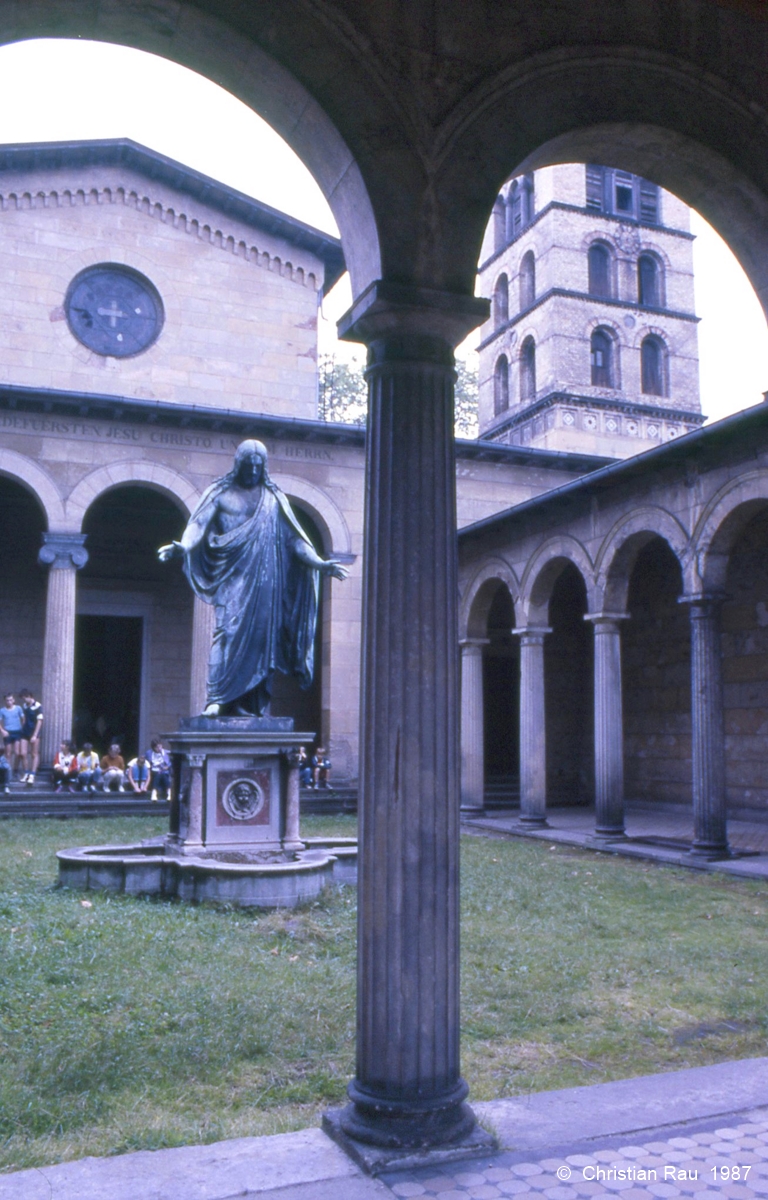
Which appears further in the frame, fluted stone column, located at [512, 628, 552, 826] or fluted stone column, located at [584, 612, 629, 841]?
fluted stone column, located at [512, 628, 552, 826]

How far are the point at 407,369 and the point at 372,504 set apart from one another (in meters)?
0.49

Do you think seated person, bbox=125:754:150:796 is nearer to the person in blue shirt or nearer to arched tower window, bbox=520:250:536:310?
the person in blue shirt

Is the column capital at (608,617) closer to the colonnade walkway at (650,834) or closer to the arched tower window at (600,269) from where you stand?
the colonnade walkway at (650,834)

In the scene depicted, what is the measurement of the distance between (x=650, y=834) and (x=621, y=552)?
402cm

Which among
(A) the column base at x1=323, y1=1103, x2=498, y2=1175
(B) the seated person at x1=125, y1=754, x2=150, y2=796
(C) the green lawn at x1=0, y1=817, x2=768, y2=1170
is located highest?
(B) the seated person at x1=125, y1=754, x2=150, y2=796

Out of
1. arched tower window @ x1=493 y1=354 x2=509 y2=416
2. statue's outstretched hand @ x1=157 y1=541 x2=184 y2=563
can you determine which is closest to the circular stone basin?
statue's outstretched hand @ x1=157 y1=541 x2=184 y2=563

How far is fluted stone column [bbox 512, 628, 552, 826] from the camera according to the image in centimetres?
1593

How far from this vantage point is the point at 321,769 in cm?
1859

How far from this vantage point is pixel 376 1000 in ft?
10.9

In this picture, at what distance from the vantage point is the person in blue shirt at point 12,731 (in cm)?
1788

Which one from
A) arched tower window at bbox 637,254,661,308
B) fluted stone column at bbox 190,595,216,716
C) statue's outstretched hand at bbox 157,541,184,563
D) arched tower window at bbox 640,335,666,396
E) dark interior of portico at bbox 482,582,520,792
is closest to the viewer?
statue's outstretched hand at bbox 157,541,184,563

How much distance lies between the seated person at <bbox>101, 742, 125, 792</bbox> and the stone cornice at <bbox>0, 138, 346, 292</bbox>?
1084 cm

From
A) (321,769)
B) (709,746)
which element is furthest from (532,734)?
(321,769)

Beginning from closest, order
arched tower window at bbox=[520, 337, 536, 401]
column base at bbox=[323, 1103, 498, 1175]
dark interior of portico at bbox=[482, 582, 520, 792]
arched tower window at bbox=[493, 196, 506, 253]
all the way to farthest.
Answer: column base at bbox=[323, 1103, 498, 1175], dark interior of portico at bbox=[482, 582, 520, 792], arched tower window at bbox=[520, 337, 536, 401], arched tower window at bbox=[493, 196, 506, 253]
